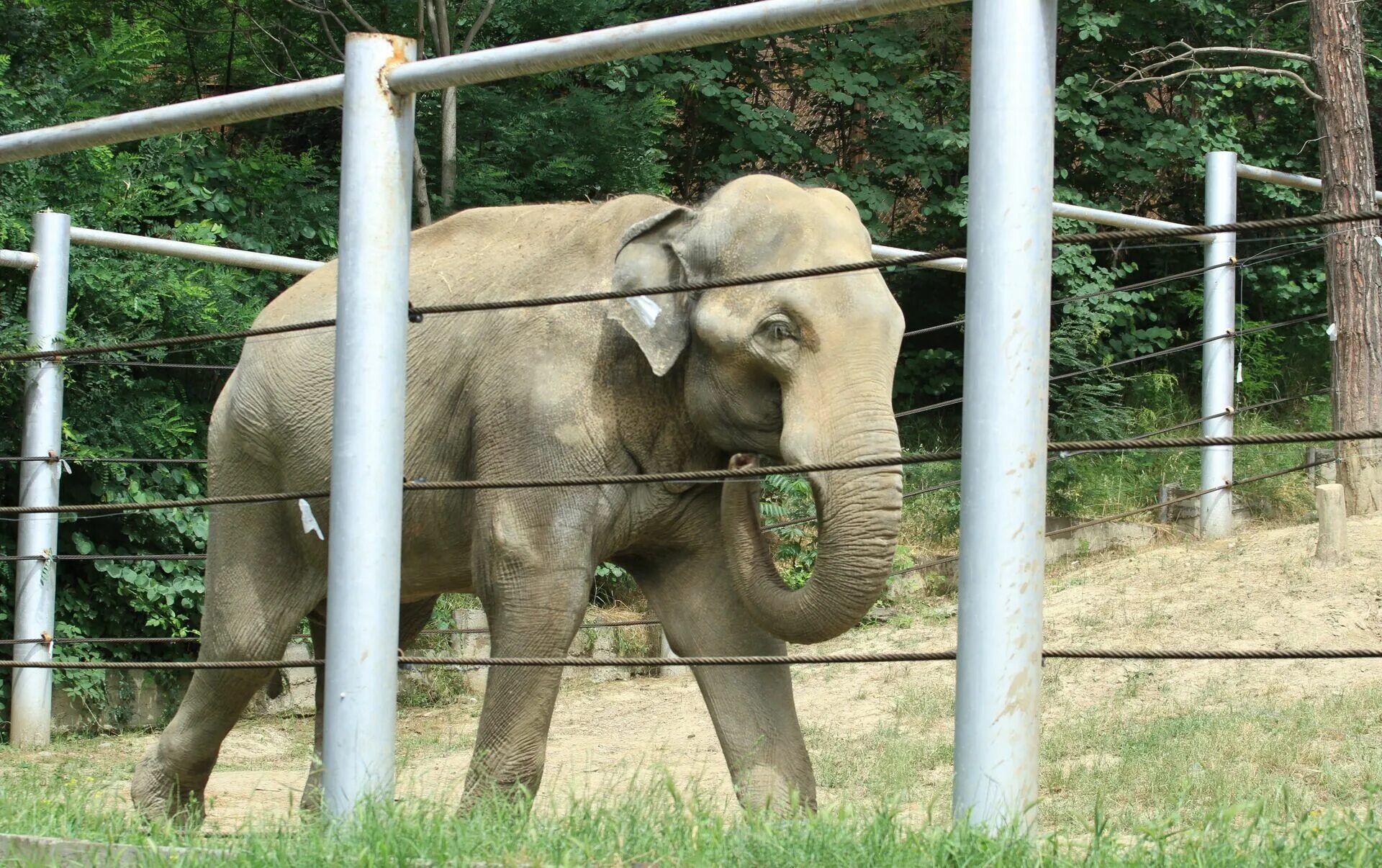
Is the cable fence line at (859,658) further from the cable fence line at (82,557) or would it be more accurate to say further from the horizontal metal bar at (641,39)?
the cable fence line at (82,557)

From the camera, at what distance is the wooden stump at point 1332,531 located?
883 centimetres

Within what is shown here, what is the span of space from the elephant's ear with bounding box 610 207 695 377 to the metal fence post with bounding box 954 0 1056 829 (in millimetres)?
1625

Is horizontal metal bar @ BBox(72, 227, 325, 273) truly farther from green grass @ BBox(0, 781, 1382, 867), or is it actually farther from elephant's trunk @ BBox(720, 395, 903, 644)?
green grass @ BBox(0, 781, 1382, 867)

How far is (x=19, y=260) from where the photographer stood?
794 centimetres

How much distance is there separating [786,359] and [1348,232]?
27.9 ft

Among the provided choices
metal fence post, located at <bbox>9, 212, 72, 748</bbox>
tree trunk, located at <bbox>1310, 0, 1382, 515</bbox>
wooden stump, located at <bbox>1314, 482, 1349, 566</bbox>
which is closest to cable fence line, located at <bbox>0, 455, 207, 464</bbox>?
metal fence post, located at <bbox>9, 212, 72, 748</bbox>

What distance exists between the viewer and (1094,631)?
9.02 meters

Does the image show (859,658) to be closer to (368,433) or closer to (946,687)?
(368,433)

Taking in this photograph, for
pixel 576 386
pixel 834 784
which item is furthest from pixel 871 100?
pixel 576 386

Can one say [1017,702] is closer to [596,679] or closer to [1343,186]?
[596,679]

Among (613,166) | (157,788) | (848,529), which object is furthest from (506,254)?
(613,166)

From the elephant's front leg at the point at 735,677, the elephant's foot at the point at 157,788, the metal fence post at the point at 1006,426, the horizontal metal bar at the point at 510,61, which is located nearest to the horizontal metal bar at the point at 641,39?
the horizontal metal bar at the point at 510,61

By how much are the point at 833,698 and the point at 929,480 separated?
4420mm

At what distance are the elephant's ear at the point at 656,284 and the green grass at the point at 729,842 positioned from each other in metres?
1.55
